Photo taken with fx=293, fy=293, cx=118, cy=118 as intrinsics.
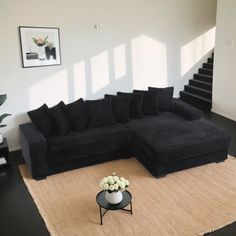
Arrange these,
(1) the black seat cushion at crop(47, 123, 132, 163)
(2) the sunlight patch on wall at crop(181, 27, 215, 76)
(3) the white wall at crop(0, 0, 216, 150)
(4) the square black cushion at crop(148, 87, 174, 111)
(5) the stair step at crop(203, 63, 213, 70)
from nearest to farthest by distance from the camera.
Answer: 1. (1) the black seat cushion at crop(47, 123, 132, 163)
2. (3) the white wall at crop(0, 0, 216, 150)
3. (4) the square black cushion at crop(148, 87, 174, 111)
4. (2) the sunlight patch on wall at crop(181, 27, 215, 76)
5. (5) the stair step at crop(203, 63, 213, 70)

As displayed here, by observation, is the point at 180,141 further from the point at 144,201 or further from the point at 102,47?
the point at 102,47

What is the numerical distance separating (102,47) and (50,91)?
119cm

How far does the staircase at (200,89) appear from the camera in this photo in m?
6.44

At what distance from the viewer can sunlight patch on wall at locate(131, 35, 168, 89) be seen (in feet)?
18.1

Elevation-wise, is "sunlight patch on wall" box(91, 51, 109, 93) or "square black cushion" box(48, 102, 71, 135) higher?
"sunlight patch on wall" box(91, 51, 109, 93)

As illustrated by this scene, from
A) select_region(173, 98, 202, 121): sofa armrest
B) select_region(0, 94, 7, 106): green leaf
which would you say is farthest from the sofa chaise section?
select_region(0, 94, 7, 106): green leaf

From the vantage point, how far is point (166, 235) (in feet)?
9.27

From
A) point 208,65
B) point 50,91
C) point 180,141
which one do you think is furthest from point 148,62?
point 180,141

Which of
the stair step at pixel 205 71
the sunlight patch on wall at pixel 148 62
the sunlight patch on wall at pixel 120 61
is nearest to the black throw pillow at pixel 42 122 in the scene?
the sunlight patch on wall at pixel 120 61

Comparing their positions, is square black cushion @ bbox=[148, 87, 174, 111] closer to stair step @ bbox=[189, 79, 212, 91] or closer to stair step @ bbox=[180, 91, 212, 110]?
stair step @ bbox=[180, 91, 212, 110]

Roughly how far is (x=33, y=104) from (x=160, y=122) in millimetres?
2067

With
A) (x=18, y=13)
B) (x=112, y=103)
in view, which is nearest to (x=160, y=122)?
(x=112, y=103)

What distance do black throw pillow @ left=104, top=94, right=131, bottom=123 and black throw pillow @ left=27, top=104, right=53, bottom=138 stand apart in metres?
1.07

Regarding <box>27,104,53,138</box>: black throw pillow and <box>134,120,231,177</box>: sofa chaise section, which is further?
<box>27,104,53,138</box>: black throw pillow
